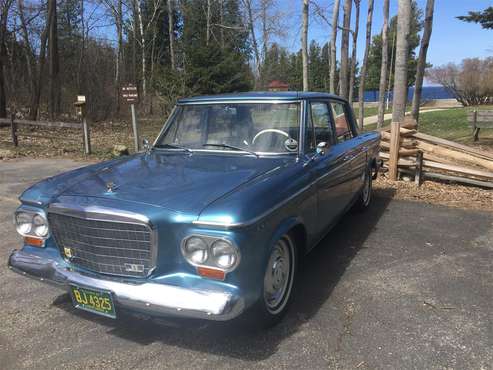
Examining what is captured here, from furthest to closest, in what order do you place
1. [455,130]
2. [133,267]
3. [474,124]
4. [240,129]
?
1. [455,130]
2. [474,124]
3. [240,129]
4. [133,267]

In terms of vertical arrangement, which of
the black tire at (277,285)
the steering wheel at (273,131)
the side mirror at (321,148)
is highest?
the steering wheel at (273,131)

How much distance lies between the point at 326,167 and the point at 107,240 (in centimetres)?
215

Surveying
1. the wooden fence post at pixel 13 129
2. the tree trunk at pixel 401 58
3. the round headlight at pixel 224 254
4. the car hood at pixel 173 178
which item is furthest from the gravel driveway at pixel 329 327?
the wooden fence post at pixel 13 129

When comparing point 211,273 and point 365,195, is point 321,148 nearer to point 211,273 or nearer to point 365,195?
point 211,273

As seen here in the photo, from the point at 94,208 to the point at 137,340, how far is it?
1011mm

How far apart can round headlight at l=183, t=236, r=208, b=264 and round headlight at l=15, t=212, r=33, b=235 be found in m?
1.36

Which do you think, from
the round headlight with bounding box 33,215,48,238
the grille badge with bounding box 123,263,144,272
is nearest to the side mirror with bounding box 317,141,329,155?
the grille badge with bounding box 123,263,144,272

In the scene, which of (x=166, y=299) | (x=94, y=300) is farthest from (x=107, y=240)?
(x=166, y=299)

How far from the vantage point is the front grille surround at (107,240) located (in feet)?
8.59

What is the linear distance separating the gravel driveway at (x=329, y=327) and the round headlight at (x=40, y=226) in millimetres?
715

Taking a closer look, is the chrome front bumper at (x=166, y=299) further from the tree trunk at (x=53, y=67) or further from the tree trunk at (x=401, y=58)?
the tree trunk at (x=53, y=67)

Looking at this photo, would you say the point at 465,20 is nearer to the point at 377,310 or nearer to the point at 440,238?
the point at 440,238

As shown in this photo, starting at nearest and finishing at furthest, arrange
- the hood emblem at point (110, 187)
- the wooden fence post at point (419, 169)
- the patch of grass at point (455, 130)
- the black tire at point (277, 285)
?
1. the black tire at point (277, 285)
2. the hood emblem at point (110, 187)
3. the wooden fence post at point (419, 169)
4. the patch of grass at point (455, 130)

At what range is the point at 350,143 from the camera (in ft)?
16.6
